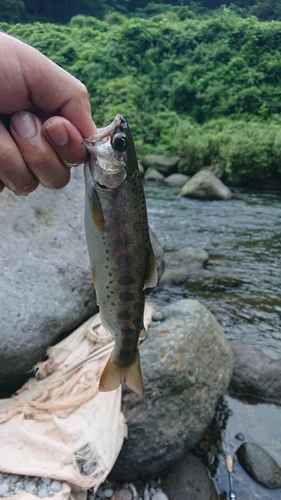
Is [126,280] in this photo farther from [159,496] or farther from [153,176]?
[153,176]

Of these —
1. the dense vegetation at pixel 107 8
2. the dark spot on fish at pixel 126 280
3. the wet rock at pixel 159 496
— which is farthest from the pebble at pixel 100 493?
the dense vegetation at pixel 107 8

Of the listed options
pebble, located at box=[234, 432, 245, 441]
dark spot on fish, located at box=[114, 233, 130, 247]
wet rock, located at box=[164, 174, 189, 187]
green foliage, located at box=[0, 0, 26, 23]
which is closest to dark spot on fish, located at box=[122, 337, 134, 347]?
dark spot on fish, located at box=[114, 233, 130, 247]

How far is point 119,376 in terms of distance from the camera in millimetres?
2580

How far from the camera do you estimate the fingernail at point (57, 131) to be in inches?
77.9

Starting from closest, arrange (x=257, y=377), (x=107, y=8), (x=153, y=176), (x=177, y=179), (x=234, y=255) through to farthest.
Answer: (x=257, y=377)
(x=234, y=255)
(x=177, y=179)
(x=153, y=176)
(x=107, y=8)

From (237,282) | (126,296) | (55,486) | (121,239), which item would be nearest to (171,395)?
(55,486)

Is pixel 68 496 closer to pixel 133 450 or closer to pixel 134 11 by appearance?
pixel 133 450

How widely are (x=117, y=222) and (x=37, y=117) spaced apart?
0.70m

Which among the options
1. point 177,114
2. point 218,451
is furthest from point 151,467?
point 177,114

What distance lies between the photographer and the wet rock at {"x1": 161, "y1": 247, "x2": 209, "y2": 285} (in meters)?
8.40

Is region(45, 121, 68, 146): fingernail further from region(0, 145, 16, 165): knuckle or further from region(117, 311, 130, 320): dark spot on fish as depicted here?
region(117, 311, 130, 320): dark spot on fish

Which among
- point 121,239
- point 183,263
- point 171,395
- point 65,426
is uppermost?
point 121,239

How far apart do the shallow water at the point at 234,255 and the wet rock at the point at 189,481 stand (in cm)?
227

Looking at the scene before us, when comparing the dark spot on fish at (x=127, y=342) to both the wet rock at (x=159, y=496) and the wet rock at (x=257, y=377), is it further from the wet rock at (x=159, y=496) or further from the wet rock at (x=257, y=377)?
the wet rock at (x=257, y=377)
